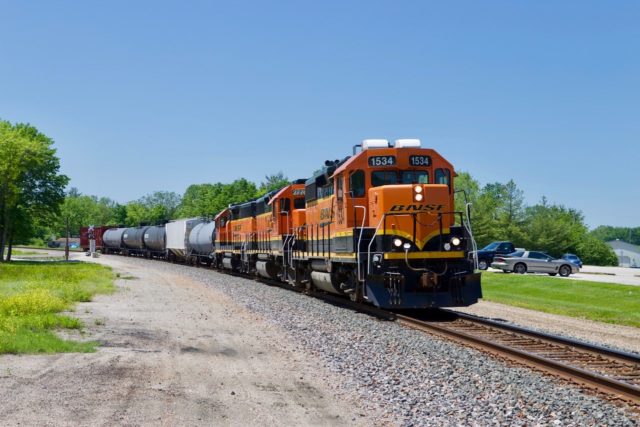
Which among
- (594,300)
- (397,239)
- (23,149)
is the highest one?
(23,149)

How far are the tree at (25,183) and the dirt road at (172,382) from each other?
146ft

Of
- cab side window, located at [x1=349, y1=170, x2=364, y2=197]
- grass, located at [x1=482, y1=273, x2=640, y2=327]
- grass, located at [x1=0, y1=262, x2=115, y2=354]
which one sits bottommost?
grass, located at [x1=482, y1=273, x2=640, y2=327]

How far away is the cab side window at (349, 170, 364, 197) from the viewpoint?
17.0 m

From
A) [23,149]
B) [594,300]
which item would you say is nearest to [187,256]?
[23,149]

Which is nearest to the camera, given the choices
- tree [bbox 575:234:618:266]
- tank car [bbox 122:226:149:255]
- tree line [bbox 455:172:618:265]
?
tank car [bbox 122:226:149:255]

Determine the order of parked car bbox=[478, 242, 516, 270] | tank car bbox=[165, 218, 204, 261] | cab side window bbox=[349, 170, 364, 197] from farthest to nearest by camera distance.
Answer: tank car bbox=[165, 218, 204, 261] → parked car bbox=[478, 242, 516, 270] → cab side window bbox=[349, 170, 364, 197]

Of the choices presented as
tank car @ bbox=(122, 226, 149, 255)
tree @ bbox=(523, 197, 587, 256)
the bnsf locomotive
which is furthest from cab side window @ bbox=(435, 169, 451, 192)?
tree @ bbox=(523, 197, 587, 256)

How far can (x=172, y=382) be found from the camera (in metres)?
9.16

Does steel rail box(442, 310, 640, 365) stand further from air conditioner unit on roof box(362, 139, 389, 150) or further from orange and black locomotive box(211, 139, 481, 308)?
air conditioner unit on roof box(362, 139, 389, 150)

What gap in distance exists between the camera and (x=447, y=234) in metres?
15.8

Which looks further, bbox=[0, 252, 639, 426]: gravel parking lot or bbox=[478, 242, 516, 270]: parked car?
bbox=[478, 242, 516, 270]: parked car

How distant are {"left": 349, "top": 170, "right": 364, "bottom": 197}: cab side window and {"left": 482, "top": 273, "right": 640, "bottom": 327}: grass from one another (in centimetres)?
733

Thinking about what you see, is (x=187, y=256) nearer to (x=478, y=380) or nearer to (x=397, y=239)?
(x=397, y=239)

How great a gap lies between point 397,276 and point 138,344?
606cm
